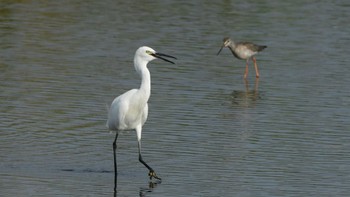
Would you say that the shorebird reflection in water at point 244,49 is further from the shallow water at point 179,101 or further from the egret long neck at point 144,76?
the egret long neck at point 144,76

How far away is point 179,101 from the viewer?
17203 mm

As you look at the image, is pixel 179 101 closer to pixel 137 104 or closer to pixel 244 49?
pixel 244 49

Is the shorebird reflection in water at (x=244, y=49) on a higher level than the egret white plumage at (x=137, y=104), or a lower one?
lower

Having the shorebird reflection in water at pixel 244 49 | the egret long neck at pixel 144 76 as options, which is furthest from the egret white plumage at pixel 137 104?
the shorebird reflection in water at pixel 244 49

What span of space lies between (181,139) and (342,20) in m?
14.3

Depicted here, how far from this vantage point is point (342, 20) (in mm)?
27828

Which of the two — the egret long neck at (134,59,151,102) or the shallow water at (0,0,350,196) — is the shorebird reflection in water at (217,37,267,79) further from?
the egret long neck at (134,59,151,102)

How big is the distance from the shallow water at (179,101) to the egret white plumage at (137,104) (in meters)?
0.54

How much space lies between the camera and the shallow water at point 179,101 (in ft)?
40.3

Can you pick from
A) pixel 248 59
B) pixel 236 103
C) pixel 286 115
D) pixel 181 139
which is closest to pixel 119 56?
pixel 248 59

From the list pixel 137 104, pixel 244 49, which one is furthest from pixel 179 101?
pixel 137 104

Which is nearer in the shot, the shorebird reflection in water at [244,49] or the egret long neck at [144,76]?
the egret long neck at [144,76]

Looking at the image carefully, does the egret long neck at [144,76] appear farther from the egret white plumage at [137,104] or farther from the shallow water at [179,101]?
the shallow water at [179,101]

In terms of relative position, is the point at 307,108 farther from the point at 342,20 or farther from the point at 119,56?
the point at 342,20
